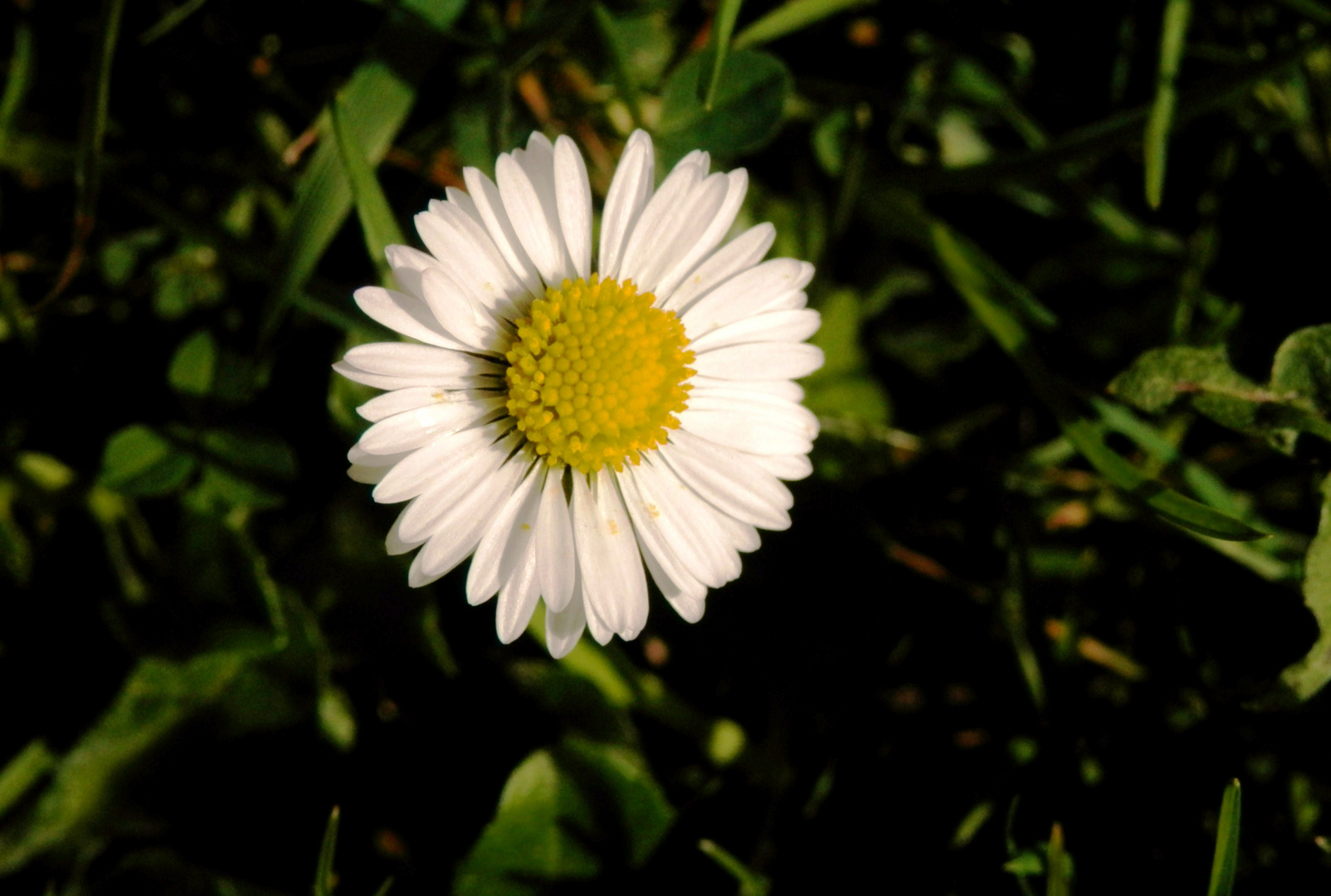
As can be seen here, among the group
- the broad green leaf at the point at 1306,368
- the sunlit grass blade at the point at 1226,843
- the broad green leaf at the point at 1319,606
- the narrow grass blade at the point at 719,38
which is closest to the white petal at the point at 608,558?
the narrow grass blade at the point at 719,38

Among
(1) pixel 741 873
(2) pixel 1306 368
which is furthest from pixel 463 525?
(2) pixel 1306 368

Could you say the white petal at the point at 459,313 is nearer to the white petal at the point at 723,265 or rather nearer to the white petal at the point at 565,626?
the white petal at the point at 723,265

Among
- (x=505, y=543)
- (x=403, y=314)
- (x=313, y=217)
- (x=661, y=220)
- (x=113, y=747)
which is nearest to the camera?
(x=403, y=314)

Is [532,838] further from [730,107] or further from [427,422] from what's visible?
[730,107]

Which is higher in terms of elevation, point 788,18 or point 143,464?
point 788,18

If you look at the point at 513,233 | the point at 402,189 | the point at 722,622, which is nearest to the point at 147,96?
the point at 402,189

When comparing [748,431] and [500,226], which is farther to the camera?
[748,431]

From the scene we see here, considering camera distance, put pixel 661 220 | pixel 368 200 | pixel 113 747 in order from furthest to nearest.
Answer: pixel 113 747
pixel 368 200
pixel 661 220
